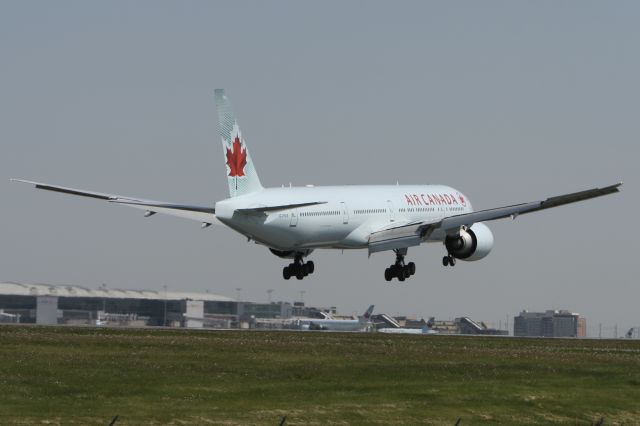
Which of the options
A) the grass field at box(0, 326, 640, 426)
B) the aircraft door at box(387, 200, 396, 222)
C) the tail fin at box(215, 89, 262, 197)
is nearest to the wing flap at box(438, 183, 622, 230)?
the aircraft door at box(387, 200, 396, 222)

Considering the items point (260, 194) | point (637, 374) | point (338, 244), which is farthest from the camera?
point (338, 244)

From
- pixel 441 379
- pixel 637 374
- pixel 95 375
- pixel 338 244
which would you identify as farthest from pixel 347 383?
pixel 338 244

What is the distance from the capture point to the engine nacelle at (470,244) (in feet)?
330

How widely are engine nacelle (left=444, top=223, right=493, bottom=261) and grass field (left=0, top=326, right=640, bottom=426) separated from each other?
13794mm

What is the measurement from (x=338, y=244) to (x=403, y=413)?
41.4 metres

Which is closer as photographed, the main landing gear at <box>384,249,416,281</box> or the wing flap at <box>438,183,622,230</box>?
the wing flap at <box>438,183,622,230</box>

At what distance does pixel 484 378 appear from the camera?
228ft

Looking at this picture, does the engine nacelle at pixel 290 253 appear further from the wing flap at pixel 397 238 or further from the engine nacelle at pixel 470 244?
the engine nacelle at pixel 470 244

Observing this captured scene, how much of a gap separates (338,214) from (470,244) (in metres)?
11.8

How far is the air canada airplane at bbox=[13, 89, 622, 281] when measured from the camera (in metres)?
87.7

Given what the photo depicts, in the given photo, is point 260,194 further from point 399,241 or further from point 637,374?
point 637,374

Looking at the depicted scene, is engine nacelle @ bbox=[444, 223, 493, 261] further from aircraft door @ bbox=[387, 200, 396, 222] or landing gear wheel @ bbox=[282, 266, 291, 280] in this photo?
landing gear wheel @ bbox=[282, 266, 291, 280]

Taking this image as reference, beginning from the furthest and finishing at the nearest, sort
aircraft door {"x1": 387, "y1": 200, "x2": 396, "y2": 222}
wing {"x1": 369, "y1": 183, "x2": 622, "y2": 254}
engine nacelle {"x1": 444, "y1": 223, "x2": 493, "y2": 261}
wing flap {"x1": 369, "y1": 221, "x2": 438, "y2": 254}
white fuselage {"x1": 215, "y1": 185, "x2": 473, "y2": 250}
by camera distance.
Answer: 1. aircraft door {"x1": 387, "y1": 200, "x2": 396, "y2": 222}
2. engine nacelle {"x1": 444, "y1": 223, "x2": 493, "y2": 261}
3. wing flap {"x1": 369, "y1": 221, "x2": 438, "y2": 254}
4. wing {"x1": 369, "y1": 183, "x2": 622, "y2": 254}
5. white fuselage {"x1": 215, "y1": 185, "x2": 473, "y2": 250}

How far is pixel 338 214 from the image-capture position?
95.7m
